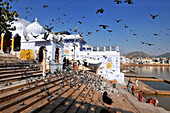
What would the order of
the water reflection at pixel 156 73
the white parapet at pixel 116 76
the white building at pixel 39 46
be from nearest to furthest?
the white building at pixel 39 46
the white parapet at pixel 116 76
the water reflection at pixel 156 73

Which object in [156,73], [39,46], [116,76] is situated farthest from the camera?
[156,73]

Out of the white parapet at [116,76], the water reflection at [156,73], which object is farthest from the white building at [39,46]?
the water reflection at [156,73]

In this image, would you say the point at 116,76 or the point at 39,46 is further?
the point at 116,76

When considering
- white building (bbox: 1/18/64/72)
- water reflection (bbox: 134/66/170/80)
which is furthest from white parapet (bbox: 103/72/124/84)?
water reflection (bbox: 134/66/170/80)

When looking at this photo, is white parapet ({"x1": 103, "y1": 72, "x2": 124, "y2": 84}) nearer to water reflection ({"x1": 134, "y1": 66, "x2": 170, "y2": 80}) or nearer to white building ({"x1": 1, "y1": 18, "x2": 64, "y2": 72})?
white building ({"x1": 1, "y1": 18, "x2": 64, "y2": 72})

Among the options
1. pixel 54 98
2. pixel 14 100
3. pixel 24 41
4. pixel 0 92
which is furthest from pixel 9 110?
pixel 24 41

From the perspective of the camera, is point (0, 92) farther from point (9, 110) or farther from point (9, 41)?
point (9, 41)

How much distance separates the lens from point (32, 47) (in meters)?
15.7

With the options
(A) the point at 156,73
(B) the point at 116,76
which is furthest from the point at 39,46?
(A) the point at 156,73

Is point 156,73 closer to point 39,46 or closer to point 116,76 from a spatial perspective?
point 116,76

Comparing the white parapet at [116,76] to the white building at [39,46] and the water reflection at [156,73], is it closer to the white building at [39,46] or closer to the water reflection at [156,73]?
the white building at [39,46]

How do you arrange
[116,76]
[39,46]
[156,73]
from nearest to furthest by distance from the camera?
[39,46], [116,76], [156,73]

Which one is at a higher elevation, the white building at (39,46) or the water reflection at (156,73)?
the white building at (39,46)

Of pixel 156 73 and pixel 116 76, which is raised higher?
pixel 116 76
